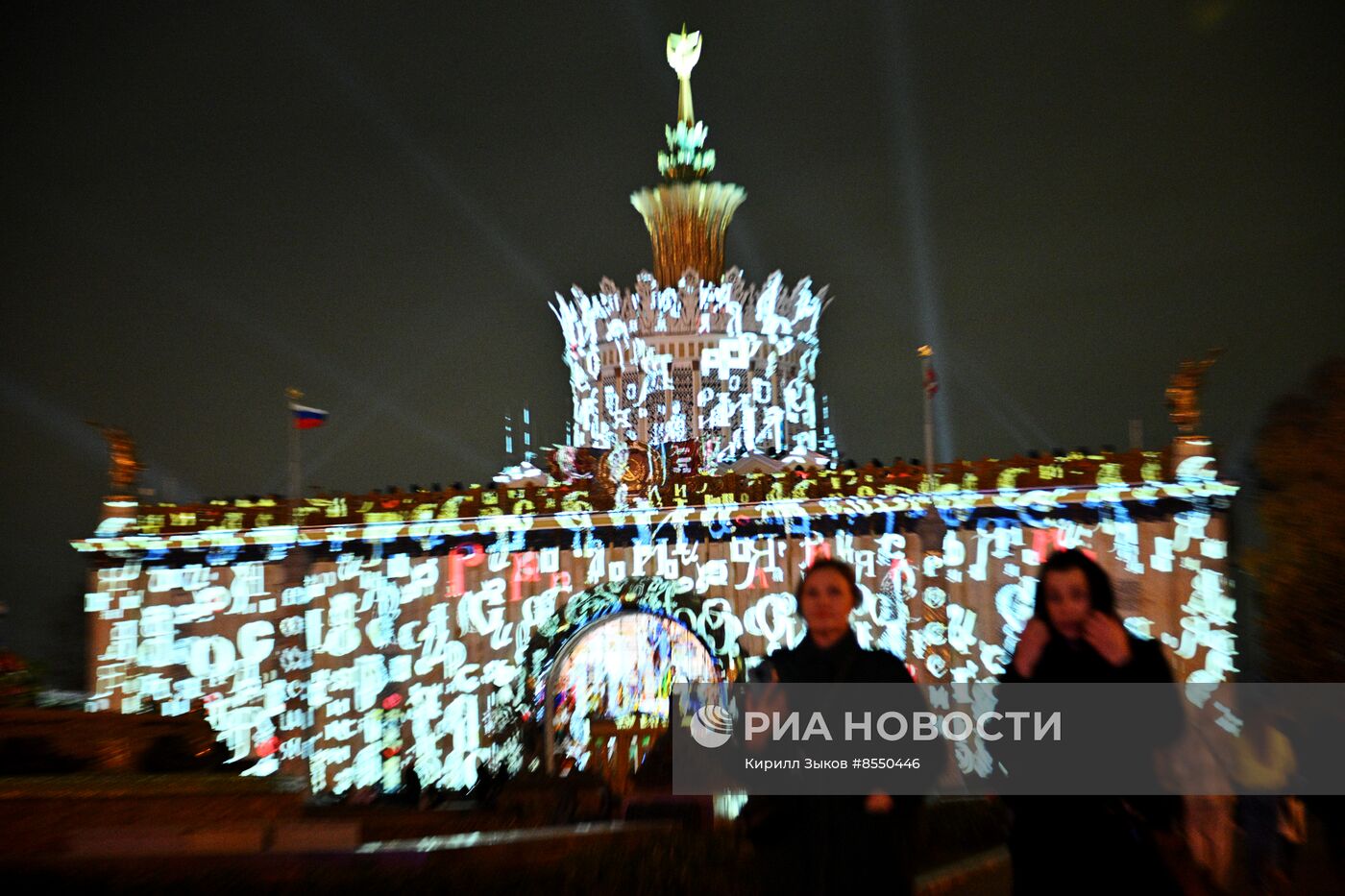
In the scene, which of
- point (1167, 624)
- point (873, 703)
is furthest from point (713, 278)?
point (873, 703)

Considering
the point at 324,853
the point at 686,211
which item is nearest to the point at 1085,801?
the point at 324,853

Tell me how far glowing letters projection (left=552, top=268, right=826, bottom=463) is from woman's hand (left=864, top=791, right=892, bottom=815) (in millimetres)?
11523

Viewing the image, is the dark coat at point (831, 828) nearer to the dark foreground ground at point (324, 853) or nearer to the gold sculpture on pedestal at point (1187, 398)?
the dark foreground ground at point (324, 853)

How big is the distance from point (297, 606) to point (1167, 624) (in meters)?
10.1

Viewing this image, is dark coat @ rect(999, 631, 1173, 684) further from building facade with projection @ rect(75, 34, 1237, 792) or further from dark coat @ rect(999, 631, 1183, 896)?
building facade with projection @ rect(75, 34, 1237, 792)

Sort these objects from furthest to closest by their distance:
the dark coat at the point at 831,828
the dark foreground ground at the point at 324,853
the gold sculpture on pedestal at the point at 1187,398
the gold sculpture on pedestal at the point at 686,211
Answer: the gold sculpture on pedestal at the point at 686,211 < the gold sculpture on pedestal at the point at 1187,398 < the dark foreground ground at the point at 324,853 < the dark coat at the point at 831,828

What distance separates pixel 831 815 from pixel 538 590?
9694mm

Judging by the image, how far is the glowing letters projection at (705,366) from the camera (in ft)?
50.1

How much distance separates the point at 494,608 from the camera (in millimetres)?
13016

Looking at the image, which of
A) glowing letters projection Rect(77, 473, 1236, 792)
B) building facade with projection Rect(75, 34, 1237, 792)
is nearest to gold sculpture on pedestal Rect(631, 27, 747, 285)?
building facade with projection Rect(75, 34, 1237, 792)

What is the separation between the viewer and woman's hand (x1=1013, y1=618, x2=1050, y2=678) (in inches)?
138

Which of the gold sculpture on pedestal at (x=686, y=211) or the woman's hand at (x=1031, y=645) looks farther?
the gold sculpture on pedestal at (x=686, y=211)

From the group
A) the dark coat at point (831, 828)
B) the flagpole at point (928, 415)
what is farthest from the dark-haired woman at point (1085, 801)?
the flagpole at point (928, 415)

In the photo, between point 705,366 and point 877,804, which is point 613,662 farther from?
point 877,804
